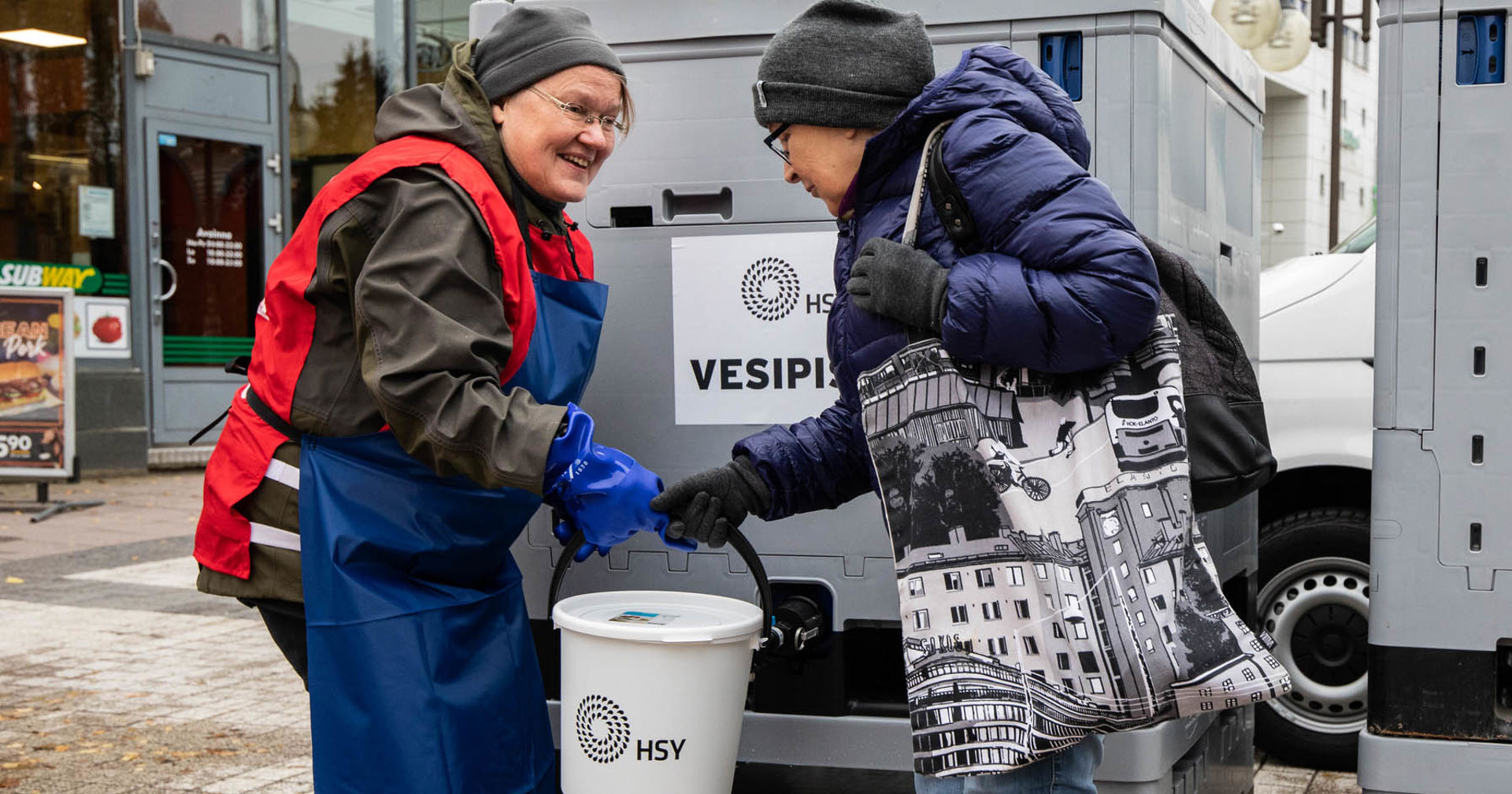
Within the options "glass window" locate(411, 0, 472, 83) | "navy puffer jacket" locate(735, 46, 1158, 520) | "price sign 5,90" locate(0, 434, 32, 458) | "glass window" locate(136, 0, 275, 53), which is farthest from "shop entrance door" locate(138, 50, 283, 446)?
"navy puffer jacket" locate(735, 46, 1158, 520)

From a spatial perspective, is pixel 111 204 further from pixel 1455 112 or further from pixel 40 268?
pixel 1455 112

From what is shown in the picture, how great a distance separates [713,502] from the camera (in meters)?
2.47

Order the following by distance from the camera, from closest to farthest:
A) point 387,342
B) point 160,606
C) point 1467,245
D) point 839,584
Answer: point 387,342
point 1467,245
point 839,584
point 160,606

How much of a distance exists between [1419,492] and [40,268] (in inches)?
442

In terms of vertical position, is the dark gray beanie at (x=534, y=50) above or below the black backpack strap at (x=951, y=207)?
above

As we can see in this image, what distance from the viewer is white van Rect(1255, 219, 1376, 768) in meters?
4.78

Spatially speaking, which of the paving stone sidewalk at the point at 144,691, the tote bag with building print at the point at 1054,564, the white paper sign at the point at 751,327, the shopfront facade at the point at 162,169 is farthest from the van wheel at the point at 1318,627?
the shopfront facade at the point at 162,169

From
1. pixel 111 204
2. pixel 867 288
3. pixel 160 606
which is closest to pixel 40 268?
pixel 111 204

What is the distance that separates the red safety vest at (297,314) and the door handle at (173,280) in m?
10.1

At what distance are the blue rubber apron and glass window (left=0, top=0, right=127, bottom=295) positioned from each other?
33.5 feet

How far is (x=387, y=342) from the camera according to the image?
2.25 metres

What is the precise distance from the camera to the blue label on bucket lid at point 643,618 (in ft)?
8.35

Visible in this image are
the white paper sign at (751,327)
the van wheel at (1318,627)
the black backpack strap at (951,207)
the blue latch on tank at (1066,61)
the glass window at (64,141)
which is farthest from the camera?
the glass window at (64,141)

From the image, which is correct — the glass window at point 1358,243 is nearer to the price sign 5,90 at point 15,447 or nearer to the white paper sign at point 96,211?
the price sign 5,90 at point 15,447
